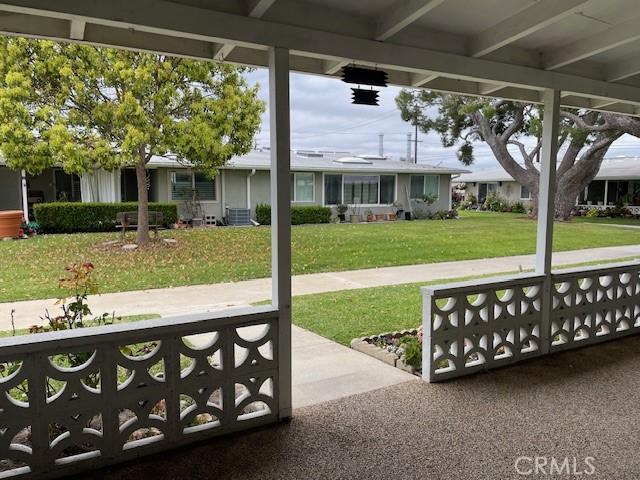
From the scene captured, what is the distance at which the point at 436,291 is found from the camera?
13.0 feet

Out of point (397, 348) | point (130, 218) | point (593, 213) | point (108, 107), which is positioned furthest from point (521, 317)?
point (593, 213)

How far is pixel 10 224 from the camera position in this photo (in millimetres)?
13094

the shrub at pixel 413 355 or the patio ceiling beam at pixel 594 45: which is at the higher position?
the patio ceiling beam at pixel 594 45

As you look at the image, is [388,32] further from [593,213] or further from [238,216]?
[593,213]

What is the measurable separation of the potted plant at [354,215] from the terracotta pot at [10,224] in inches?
466

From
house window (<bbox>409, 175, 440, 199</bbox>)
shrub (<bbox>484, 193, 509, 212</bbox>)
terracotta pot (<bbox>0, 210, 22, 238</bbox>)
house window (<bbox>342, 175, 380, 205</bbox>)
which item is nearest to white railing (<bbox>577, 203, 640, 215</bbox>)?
shrub (<bbox>484, 193, 509, 212</bbox>)

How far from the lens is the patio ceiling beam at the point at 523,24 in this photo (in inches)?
124

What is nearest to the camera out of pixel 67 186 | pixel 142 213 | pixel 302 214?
pixel 142 213

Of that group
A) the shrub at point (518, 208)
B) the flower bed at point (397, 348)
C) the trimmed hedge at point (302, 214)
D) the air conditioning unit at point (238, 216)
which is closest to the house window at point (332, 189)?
the trimmed hedge at point (302, 214)

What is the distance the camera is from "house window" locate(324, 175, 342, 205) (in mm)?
20766

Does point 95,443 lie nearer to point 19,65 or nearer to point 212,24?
point 212,24

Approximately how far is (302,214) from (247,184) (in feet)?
7.63

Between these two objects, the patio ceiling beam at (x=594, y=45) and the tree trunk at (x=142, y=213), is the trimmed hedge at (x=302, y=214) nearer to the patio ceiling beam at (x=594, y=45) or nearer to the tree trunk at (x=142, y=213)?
the tree trunk at (x=142, y=213)

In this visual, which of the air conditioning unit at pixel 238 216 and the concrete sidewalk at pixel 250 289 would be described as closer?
the concrete sidewalk at pixel 250 289
